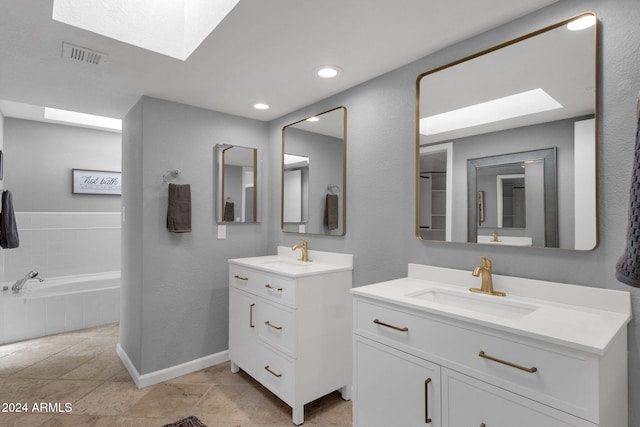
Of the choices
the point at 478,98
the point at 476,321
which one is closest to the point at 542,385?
the point at 476,321

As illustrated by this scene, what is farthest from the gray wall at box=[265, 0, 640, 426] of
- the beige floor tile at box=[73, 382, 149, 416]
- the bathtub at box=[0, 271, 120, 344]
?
the bathtub at box=[0, 271, 120, 344]

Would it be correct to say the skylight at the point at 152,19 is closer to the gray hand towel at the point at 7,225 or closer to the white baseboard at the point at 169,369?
the white baseboard at the point at 169,369

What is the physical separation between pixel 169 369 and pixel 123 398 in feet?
1.16

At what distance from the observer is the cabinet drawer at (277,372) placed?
206 cm

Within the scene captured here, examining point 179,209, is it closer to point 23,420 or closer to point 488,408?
point 23,420

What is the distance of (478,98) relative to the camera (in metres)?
1.70

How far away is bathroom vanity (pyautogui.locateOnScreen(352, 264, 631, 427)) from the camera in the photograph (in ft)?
3.25

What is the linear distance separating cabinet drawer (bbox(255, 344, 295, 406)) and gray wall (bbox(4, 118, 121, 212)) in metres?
3.35

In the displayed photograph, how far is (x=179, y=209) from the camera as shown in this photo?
103 inches

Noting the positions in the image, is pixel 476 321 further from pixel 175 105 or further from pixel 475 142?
pixel 175 105

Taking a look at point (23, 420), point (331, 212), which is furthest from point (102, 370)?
point (331, 212)

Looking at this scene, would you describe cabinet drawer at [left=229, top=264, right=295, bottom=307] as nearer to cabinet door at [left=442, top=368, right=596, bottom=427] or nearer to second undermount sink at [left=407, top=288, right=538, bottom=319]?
second undermount sink at [left=407, top=288, right=538, bottom=319]

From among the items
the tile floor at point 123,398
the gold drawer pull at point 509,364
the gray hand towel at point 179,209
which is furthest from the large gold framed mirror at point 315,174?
the gold drawer pull at point 509,364

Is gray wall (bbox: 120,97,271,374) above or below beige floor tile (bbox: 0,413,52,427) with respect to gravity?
above
